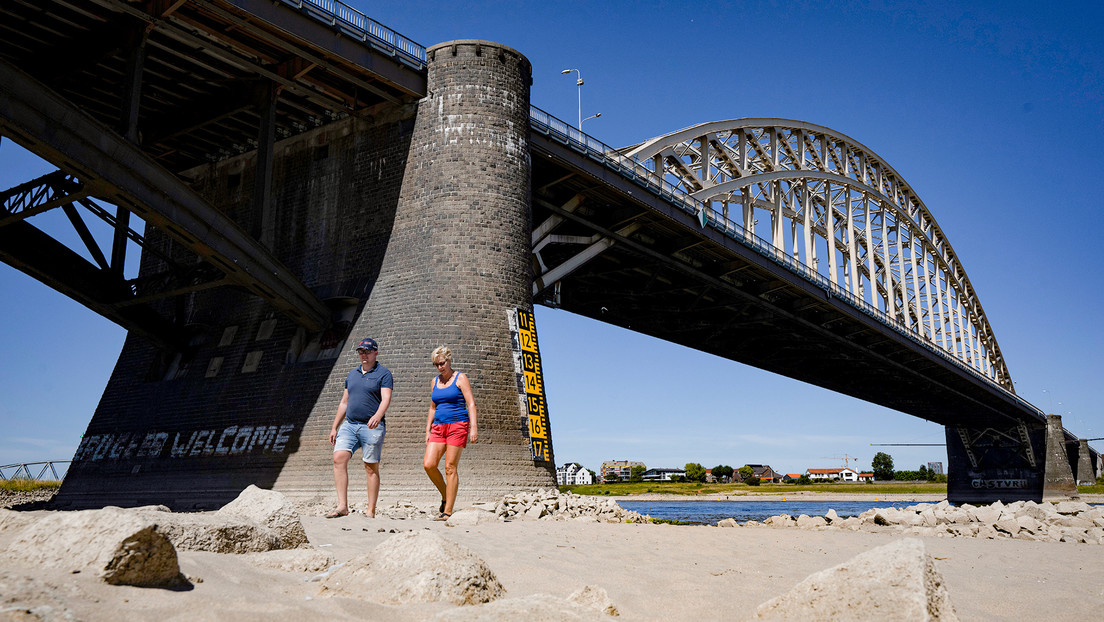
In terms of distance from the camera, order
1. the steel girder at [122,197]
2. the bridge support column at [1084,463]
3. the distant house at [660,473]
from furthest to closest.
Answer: the distant house at [660,473] < the bridge support column at [1084,463] < the steel girder at [122,197]

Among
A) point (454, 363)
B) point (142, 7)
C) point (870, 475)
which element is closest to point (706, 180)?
point (454, 363)

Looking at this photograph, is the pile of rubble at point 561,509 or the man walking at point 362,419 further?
the pile of rubble at point 561,509

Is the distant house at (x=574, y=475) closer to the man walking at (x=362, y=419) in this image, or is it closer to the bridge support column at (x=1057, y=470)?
the bridge support column at (x=1057, y=470)

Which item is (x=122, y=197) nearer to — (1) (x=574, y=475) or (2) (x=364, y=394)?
(2) (x=364, y=394)

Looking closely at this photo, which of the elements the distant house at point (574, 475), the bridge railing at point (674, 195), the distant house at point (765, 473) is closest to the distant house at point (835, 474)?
the distant house at point (765, 473)

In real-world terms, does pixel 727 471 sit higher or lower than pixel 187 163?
lower

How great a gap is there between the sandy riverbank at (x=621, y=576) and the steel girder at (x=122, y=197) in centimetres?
933

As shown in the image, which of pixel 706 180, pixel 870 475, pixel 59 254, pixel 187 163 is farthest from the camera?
pixel 870 475

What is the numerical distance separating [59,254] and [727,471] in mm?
141814

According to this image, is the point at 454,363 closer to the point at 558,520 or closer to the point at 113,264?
the point at 558,520

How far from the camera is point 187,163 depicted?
84.8 feet

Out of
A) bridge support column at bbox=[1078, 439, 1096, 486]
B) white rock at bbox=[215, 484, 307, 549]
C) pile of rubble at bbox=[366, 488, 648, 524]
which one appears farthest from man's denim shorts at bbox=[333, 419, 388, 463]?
bridge support column at bbox=[1078, 439, 1096, 486]

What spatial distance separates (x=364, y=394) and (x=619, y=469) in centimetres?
17069

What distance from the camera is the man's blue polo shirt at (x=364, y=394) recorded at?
29.7 ft
